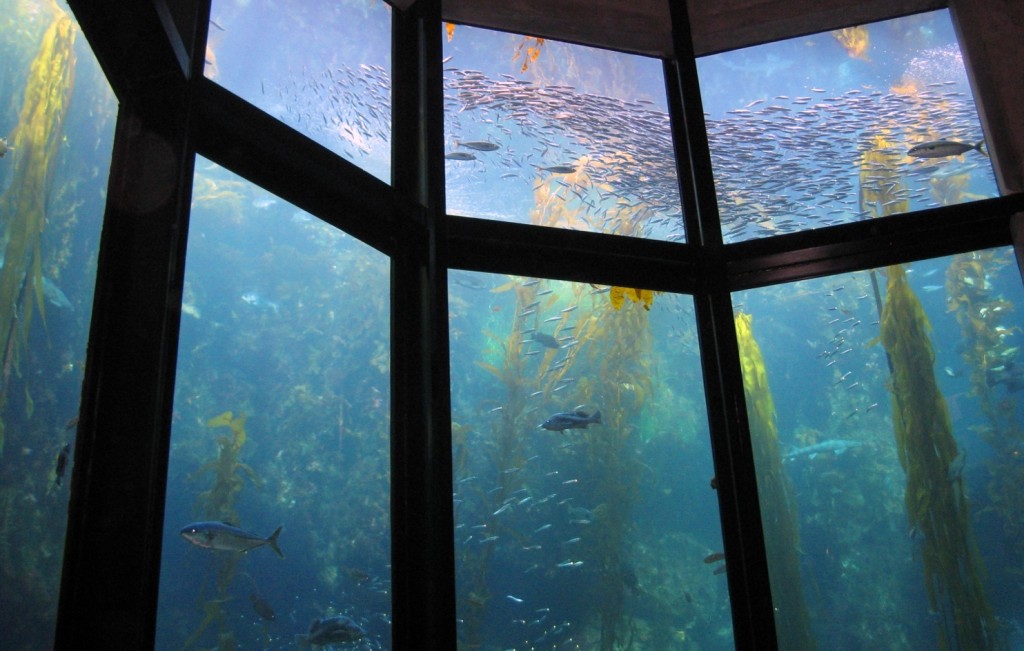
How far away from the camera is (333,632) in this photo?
2.96 m

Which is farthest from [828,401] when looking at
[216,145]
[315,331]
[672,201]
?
[216,145]

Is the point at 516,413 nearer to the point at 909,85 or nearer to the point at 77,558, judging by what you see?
the point at 909,85

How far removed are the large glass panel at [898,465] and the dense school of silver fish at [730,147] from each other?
482mm

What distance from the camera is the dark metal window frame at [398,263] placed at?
118cm

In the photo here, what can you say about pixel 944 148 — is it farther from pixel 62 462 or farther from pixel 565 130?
pixel 62 462

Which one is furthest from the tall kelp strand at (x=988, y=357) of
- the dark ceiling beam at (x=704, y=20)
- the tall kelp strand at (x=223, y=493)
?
the tall kelp strand at (x=223, y=493)

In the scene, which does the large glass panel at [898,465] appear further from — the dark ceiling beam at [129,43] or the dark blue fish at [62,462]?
Result: the dark blue fish at [62,462]

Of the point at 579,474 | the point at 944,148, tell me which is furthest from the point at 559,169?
the point at 579,474

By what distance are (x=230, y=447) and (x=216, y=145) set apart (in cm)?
332

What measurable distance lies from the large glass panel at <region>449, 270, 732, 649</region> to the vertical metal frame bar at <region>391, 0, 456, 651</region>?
380 millimetres

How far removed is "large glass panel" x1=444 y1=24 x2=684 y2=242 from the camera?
283cm

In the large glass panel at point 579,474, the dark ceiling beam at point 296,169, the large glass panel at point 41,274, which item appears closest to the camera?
the dark ceiling beam at point 296,169

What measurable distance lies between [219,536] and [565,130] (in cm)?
251

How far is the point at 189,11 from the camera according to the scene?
1.49 metres
